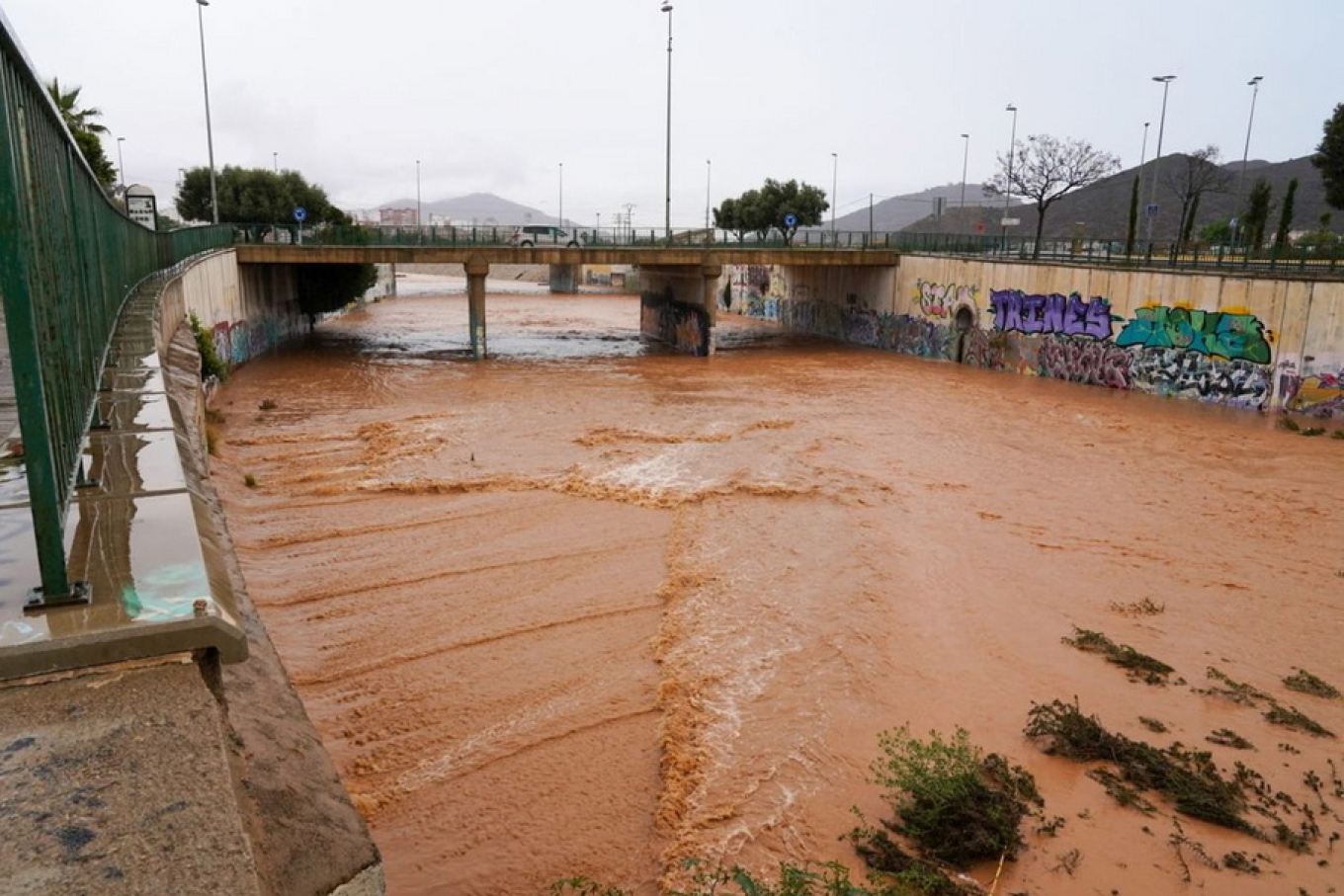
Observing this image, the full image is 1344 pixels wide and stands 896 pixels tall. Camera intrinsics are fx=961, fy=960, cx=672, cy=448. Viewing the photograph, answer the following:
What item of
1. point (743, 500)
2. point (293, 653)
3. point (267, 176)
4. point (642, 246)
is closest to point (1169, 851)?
point (293, 653)

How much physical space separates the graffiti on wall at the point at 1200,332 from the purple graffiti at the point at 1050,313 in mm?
1183

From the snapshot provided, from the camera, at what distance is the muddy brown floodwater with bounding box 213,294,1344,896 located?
8.55 meters

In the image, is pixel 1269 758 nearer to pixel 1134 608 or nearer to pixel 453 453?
pixel 1134 608

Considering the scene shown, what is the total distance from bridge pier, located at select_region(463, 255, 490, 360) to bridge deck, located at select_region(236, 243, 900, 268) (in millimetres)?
308

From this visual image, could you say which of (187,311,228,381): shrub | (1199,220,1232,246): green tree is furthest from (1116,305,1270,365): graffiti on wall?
(1199,220,1232,246): green tree

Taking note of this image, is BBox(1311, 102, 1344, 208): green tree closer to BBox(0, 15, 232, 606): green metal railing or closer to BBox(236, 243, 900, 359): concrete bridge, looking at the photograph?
BBox(236, 243, 900, 359): concrete bridge

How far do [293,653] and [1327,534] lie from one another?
17593 mm

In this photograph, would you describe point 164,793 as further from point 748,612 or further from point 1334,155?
point 1334,155

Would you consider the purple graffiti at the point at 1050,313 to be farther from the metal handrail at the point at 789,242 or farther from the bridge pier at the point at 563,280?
the bridge pier at the point at 563,280

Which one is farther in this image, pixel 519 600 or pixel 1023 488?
pixel 1023 488

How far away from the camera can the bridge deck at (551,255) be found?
3891 cm

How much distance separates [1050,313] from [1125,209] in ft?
251

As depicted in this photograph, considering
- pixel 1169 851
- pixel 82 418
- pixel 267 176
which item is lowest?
pixel 1169 851

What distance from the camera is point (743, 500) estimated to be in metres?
18.7
